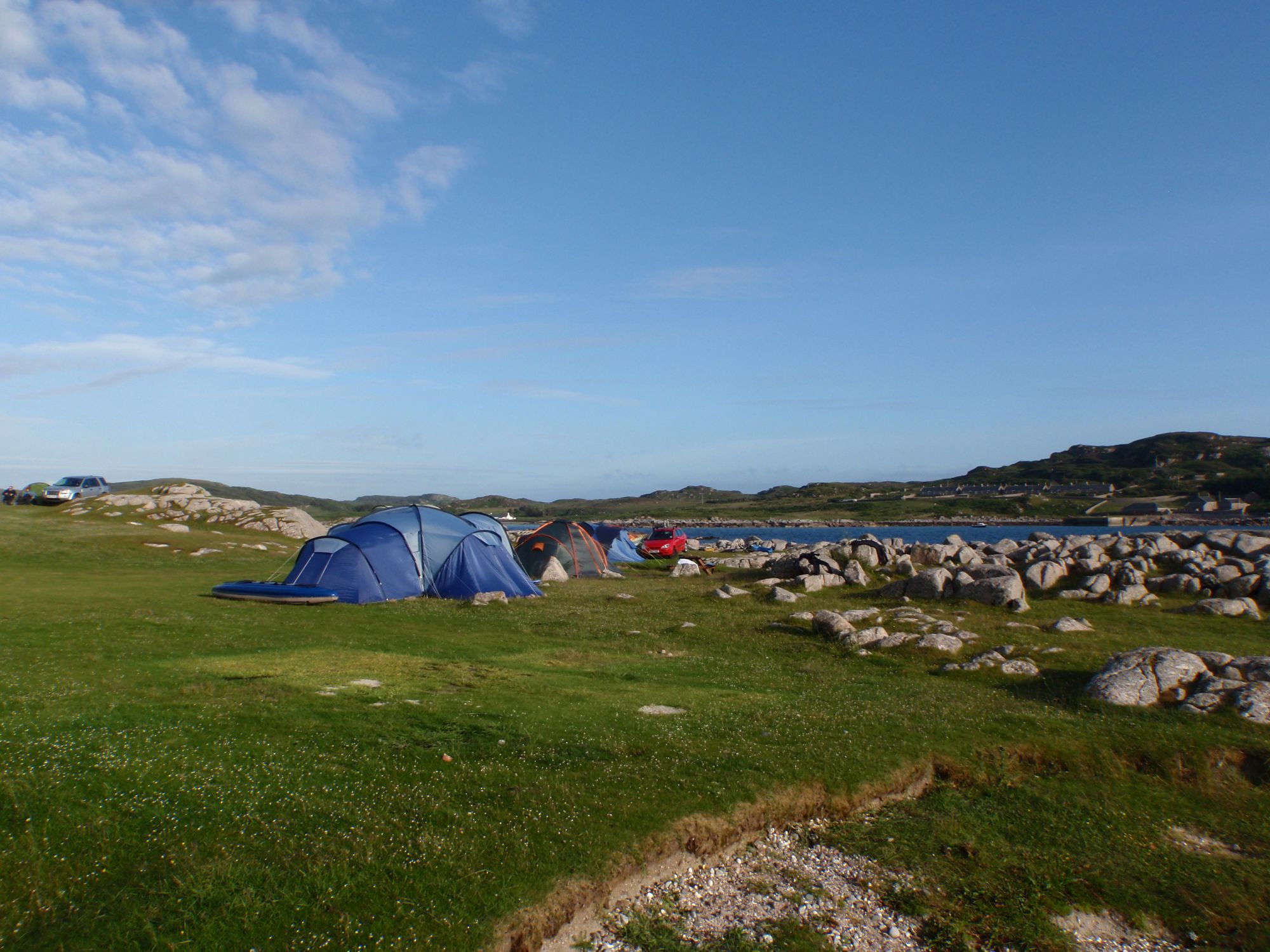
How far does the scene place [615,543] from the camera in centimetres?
5444

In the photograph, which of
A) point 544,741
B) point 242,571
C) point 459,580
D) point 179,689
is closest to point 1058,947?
point 544,741

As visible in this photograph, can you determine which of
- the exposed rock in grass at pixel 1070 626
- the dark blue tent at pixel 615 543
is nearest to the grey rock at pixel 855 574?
the exposed rock in grass at pixel 1070 626

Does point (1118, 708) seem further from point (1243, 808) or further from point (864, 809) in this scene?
point (864, 809)

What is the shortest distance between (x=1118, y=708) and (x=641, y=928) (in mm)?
12011

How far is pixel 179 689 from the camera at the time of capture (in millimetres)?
12477

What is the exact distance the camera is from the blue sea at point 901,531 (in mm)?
132875

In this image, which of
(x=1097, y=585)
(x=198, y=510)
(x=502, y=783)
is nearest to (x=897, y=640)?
(x=1097, y=585)

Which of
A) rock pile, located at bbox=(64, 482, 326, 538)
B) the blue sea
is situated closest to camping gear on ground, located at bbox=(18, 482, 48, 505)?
rock pile, located at bbox=(64, 482, 326, 538)

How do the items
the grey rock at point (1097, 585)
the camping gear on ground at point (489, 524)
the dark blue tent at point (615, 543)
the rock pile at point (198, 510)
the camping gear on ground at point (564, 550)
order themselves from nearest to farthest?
the grey rock at point (1097, 585), the camping gear on ground at point (489, 524), the camping gear on ground at point (564, 550), the rock pile at point (198, 510), the dark blue tent at point (615, 543)

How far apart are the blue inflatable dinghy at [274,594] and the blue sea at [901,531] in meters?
105

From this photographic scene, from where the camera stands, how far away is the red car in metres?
59.9

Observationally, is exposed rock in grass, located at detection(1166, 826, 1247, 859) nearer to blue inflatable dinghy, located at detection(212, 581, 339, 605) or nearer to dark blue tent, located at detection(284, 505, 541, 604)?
dark blue tent, located at detection(284, 505, 541, 604)

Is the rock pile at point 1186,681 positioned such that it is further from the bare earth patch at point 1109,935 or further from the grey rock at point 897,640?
the bare earth patch at point 1109,935

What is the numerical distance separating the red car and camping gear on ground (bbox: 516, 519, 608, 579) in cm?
1589
